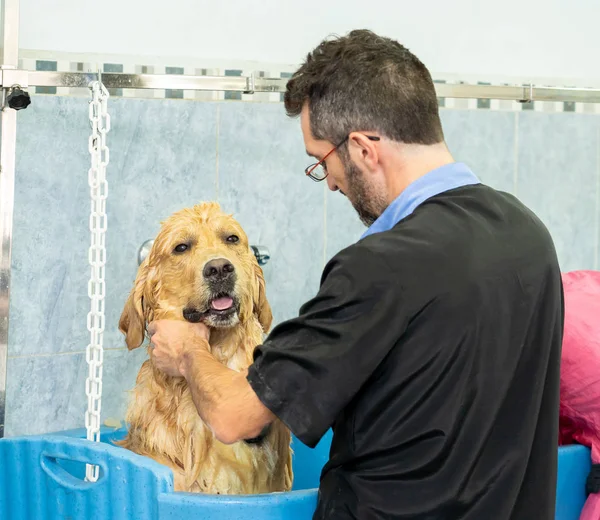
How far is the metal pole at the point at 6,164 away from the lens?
244 centimetres

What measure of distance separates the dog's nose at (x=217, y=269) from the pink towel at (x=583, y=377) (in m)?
0.94

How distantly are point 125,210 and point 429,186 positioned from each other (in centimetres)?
154

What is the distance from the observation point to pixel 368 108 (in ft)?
5.67

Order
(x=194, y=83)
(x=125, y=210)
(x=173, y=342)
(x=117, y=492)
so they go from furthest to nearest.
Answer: (x=125, y=210), (x=194, y=83), (x=173, y=342), (x=117, y=492)

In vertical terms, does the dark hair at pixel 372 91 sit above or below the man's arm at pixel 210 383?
above

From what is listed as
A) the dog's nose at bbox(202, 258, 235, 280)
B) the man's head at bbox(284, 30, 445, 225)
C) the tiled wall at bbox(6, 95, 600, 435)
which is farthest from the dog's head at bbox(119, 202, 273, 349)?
the tiled wall at bbox(6, 95, 600, 435)

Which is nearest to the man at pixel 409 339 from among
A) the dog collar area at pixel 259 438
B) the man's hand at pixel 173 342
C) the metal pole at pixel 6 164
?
the man's hand at pixel 173 342

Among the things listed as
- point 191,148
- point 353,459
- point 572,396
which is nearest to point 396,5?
point 191,148

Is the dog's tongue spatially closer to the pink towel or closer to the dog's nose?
the dog's nose

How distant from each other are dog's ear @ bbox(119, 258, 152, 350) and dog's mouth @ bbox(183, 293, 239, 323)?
0.52ft

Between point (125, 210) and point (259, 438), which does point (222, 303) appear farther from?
point (125, 210)

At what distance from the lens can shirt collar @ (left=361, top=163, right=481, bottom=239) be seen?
1727mm

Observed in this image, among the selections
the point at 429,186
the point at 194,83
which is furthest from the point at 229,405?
the point at 194,83

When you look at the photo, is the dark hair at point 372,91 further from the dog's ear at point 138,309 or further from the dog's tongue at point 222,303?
the dog's ear at point 138,309
